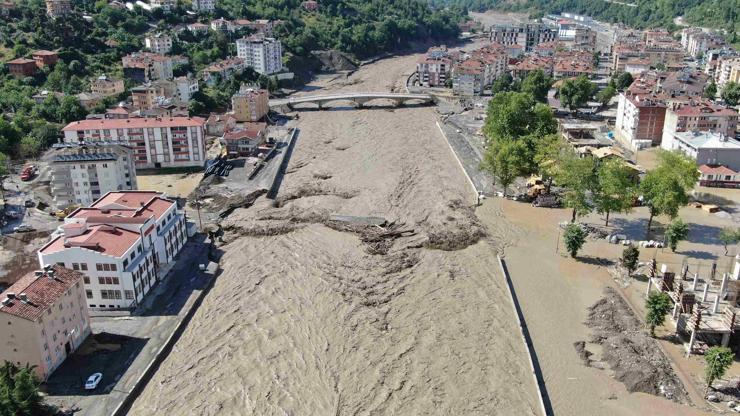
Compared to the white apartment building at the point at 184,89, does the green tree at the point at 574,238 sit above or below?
below

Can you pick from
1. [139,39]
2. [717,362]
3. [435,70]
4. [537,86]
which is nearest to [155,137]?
[717,362]

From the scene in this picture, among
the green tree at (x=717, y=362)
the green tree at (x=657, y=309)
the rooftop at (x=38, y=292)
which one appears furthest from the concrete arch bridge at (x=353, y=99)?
the green tree at (x=717, y=362)

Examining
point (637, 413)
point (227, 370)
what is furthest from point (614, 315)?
point (227, 370)

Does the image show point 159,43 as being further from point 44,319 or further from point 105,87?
point 44,319

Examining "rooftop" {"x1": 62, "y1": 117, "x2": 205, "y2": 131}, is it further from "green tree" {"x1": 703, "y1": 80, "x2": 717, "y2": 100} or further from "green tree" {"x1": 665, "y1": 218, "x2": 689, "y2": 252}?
"green tree" {"x1": 703, "y1": 80, "x2": 717, "y2": 100}

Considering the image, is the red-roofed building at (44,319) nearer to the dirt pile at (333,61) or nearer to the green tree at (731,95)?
the green tree at (731,95)

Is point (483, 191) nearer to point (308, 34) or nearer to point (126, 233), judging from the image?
point (126, 233)

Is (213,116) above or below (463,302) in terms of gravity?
above
